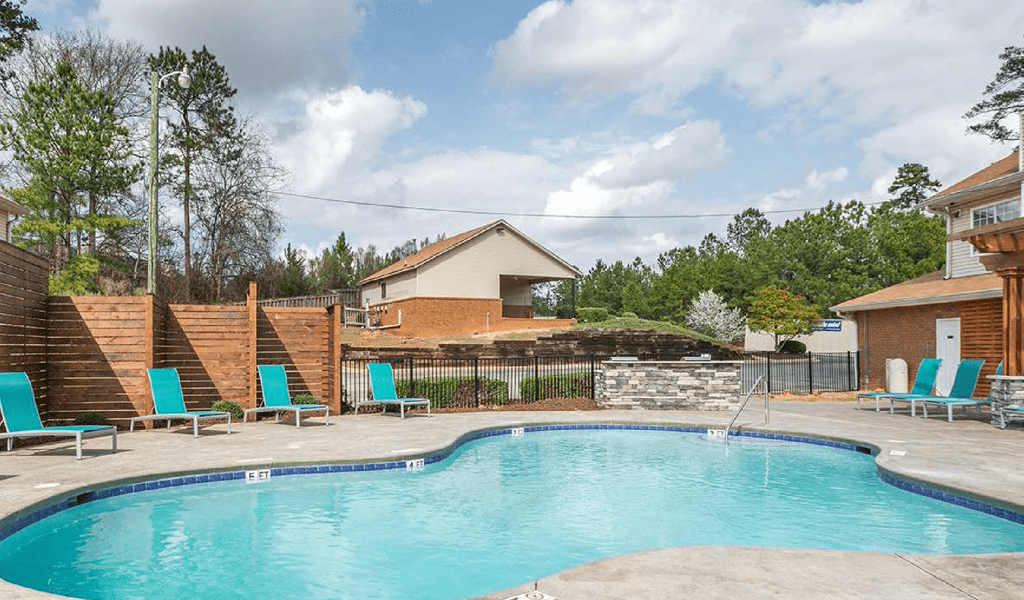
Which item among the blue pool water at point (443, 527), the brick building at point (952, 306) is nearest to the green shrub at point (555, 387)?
the blue pool water at point (443, 527)

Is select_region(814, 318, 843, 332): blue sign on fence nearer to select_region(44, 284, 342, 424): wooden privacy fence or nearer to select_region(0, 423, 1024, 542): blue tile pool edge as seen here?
select_region(0, 423, 1024, 542): blue tile pool edge

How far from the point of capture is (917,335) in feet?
63.8

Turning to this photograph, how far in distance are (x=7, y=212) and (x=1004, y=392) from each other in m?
23.6

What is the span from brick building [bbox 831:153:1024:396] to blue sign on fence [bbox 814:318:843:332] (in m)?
21.4

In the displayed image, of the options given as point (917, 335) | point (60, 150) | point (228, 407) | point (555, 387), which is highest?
point (60, 150)

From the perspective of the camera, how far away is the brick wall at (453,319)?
114 ft

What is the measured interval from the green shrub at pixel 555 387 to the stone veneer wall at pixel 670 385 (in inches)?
58.0

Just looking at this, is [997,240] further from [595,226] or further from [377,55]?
[595,226]

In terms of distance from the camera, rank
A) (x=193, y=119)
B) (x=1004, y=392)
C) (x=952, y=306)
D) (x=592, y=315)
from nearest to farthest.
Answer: (x=1004, y=392), (x=952, y=306), (x=193, y=119), (x=592, y=315)

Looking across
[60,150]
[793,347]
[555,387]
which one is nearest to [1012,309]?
[555,387]

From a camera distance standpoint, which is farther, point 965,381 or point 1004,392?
point 965,381

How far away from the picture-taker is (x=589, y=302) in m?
62.1

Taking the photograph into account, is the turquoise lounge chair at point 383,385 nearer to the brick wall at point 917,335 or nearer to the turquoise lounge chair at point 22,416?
the turquoise lounge chair at point 22,416

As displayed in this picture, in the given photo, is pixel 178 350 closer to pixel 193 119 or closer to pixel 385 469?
pixel 385 469
